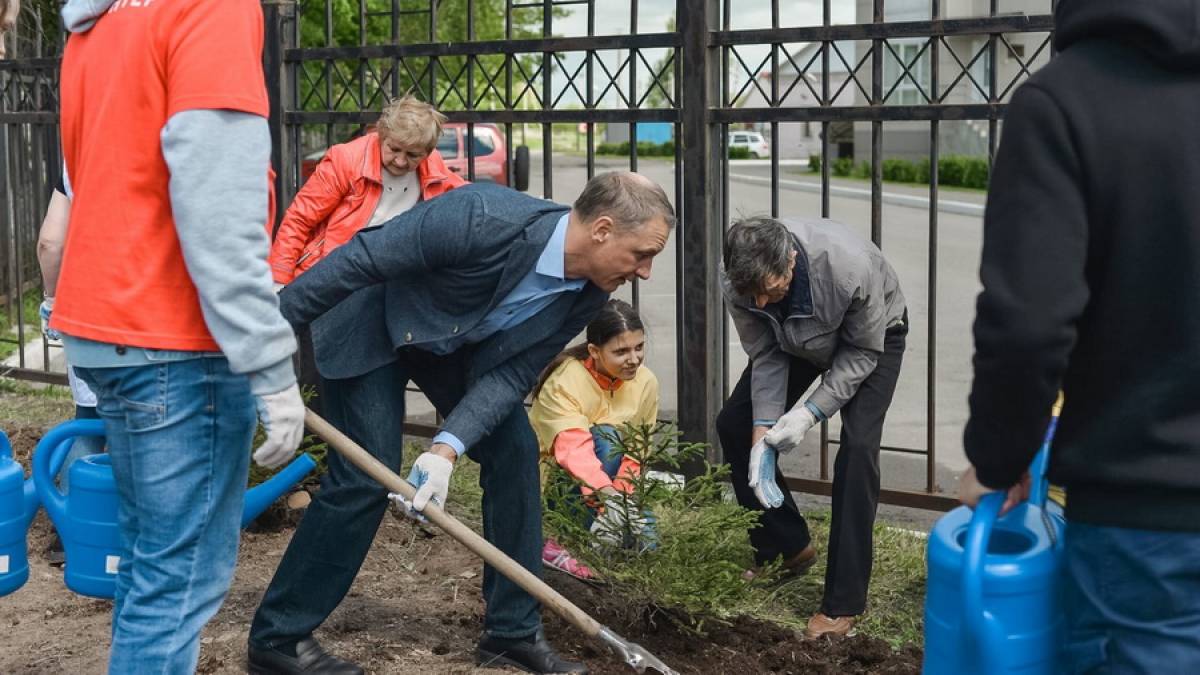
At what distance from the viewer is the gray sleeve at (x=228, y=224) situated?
2.49 meters

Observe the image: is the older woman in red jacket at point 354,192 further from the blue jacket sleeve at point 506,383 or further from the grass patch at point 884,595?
the grass patch at point 884,595

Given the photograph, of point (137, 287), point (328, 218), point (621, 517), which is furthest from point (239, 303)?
point (328, 218)

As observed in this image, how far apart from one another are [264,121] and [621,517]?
1.96 m

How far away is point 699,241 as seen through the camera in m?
5.24

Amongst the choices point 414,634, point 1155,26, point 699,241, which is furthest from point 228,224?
point 699,241

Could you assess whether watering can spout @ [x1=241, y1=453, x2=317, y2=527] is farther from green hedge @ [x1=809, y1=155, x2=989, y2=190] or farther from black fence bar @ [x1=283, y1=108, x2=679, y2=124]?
green hedge @ [x1=809, y1=155, x2=989, y2=190]

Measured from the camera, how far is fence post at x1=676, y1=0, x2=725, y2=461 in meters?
5.12

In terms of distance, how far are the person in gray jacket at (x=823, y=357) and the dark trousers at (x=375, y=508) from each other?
0.89 metres

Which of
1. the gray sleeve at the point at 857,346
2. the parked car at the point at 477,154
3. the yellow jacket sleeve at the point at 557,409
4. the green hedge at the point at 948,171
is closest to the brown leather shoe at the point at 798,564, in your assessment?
the gray sleeve at the point at 857,346

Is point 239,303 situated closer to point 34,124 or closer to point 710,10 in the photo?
point 710,10

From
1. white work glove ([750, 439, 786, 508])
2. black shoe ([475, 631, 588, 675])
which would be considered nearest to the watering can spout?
black shoe ([475, 631, 588, 675])

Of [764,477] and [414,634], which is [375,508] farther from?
[764,477]

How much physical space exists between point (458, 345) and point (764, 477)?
1.27 metres

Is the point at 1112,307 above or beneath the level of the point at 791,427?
above
